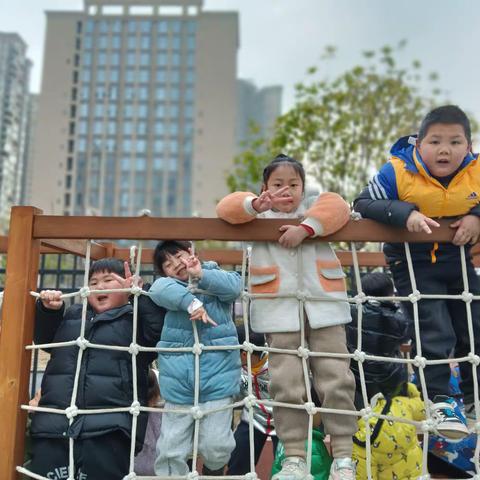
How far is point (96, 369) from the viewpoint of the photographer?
1.53 m

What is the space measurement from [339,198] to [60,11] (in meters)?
49.9

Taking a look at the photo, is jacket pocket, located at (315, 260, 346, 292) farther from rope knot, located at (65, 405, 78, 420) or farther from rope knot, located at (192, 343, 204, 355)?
rope knot, located at (65, 405, 78, 420)

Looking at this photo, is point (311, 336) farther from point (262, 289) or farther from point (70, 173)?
point (70, 173)

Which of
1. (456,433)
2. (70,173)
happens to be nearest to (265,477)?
(456,433)

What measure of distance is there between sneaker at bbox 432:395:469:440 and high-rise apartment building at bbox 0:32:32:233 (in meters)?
47.5

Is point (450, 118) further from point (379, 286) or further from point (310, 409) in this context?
point (310, 409)

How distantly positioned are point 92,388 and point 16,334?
0.28 meters

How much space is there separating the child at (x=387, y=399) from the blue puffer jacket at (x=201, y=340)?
1.65 ft

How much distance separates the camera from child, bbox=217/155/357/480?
1.44 metres

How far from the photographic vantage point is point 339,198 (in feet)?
4.87

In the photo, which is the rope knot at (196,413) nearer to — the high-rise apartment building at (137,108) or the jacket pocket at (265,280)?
the jacket pocket at (265,280)

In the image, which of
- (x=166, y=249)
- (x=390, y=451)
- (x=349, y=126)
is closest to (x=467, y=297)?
(x=390, y=451)

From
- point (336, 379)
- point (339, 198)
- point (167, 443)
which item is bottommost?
point (167, 443)

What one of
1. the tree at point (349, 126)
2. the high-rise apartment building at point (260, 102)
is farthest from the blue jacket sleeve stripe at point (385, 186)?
the high-rise apartment building at point (260, 102)
